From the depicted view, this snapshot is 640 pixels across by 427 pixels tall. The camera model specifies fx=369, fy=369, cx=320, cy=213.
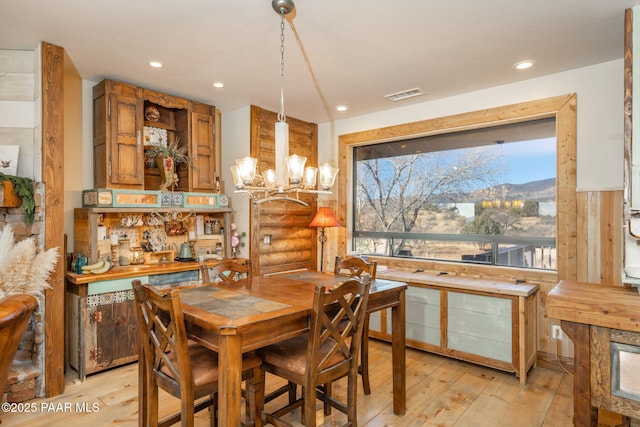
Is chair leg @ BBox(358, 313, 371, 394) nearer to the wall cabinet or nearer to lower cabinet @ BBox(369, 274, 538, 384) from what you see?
lower cabinet @ BBox(369, 274, 538, 384)

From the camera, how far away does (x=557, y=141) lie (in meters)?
3.42

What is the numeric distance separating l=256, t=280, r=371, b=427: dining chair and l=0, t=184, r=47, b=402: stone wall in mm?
1874

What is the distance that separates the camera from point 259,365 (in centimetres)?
218

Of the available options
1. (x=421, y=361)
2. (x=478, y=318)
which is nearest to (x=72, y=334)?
(x=421, y=361)

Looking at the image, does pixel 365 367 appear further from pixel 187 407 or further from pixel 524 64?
pixel 524 64

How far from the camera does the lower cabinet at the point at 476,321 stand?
3.20 meters

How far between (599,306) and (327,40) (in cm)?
250

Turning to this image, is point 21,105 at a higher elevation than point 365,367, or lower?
higher

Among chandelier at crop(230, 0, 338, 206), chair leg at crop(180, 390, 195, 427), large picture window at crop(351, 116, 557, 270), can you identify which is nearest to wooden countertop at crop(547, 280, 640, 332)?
large picture window at crop(351, 116, 557, 270)

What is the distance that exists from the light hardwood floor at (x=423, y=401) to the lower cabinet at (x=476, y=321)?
0.15 meters

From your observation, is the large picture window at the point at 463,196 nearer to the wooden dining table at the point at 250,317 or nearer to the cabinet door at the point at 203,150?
the wooden dining table at the point at 250,317

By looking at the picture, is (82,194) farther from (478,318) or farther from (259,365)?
(478,318)

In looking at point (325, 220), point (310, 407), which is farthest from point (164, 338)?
point (325, 220)

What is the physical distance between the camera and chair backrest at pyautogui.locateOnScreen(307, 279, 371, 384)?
1947 mm
